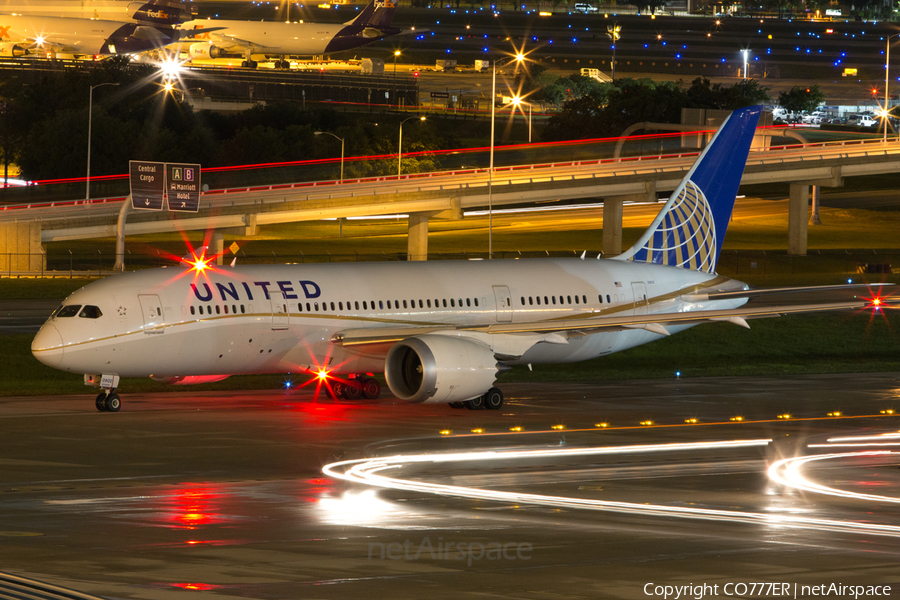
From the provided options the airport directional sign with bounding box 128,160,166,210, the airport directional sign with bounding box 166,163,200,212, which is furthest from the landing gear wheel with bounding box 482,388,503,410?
the airport directional sign with bounding box 166,163,200,212

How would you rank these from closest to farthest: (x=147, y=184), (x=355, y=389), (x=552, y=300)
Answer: (x=355, y=389), (x=552, y=300), (x=147, y=184)

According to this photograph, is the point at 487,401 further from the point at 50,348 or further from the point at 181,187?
the point at 181,187

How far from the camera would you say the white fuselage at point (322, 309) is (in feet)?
105

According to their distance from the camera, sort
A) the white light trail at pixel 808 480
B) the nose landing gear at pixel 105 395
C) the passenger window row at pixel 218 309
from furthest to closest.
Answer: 1. the nose landing gear at pixel 105 395
2. the passenger window row at pixel 218 309
3. the white light trail at pixel 808 480

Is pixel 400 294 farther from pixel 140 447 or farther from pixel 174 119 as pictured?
pixel 174 119

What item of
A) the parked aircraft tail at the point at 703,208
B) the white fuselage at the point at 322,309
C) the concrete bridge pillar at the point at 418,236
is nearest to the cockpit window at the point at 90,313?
the white fuselage at the point at 322,309

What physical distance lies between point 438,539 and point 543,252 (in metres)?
80.3

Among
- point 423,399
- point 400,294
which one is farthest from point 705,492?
point 400,294

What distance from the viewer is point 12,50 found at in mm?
181125

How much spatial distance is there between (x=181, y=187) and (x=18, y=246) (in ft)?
45.1

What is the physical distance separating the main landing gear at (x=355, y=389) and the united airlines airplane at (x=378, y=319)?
4 centimetres

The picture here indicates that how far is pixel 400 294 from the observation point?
36.4 m

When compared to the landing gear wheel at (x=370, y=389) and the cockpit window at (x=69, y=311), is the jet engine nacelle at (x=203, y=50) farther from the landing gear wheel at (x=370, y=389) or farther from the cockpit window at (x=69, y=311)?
the cockpit window at (x=69, y=311)

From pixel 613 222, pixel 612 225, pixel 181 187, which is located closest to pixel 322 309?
pixel 181 187
